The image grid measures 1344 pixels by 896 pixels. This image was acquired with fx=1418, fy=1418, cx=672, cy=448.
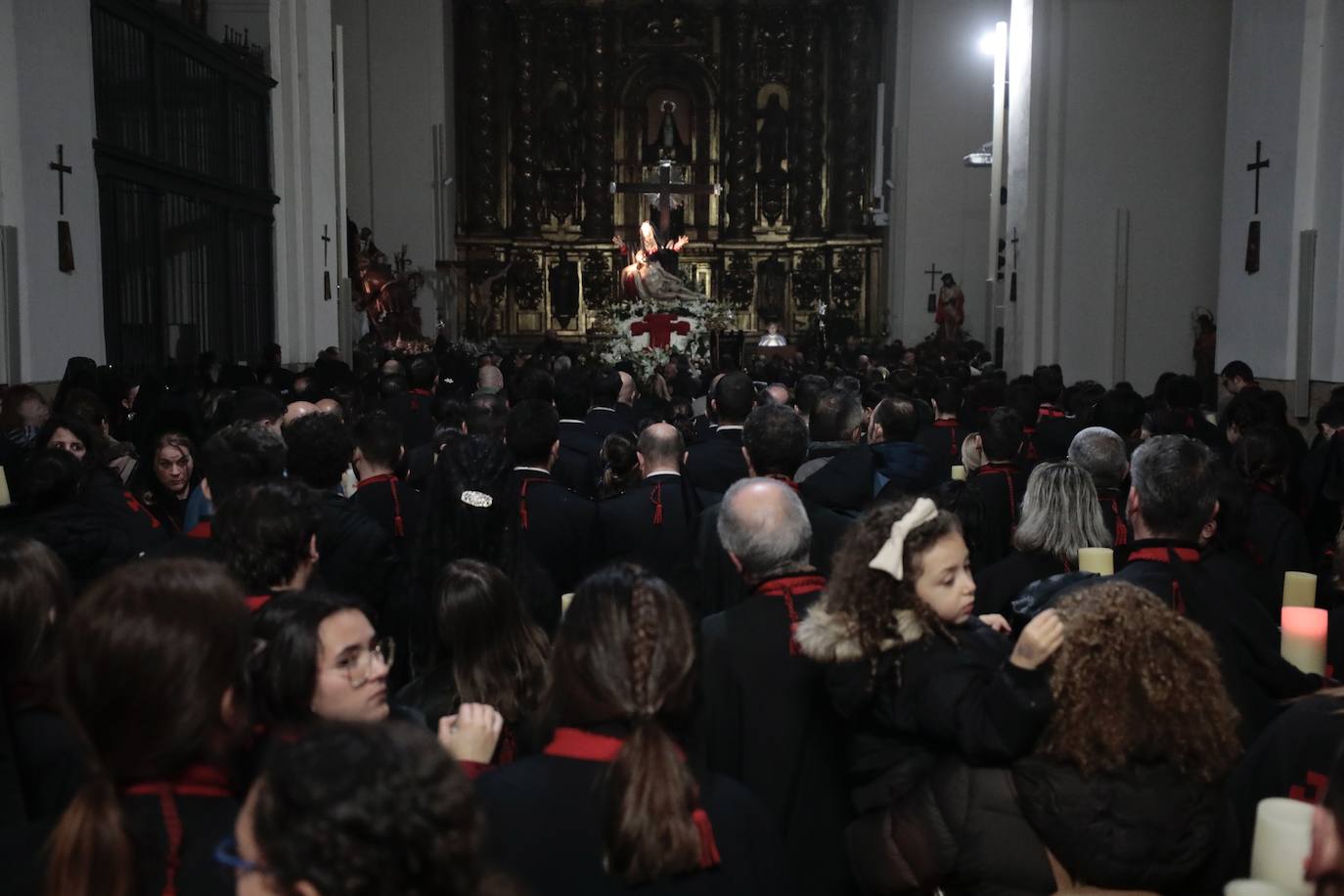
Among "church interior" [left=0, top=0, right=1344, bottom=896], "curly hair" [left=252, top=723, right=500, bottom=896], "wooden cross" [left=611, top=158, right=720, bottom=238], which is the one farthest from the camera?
"wooden cross" [left=611, top=158, right=720, bottom=238]

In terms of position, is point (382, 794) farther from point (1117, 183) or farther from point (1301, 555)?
point (1117, 183)

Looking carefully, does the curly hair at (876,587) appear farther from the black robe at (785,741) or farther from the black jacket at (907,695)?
the black robe at (785,741)

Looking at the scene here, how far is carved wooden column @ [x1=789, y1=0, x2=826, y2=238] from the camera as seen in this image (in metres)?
32.5

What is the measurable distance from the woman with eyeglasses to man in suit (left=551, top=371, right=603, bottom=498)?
592 cm

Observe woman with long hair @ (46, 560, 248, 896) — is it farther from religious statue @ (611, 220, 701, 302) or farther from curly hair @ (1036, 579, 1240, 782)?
religious statue @ (611, 220, 701, 302)

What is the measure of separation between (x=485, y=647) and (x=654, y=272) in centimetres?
2530

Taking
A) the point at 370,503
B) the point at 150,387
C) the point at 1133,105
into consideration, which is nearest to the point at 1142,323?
the point at 1133,105

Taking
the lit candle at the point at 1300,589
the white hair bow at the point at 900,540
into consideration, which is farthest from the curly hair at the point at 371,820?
the lit candle at the point at 1300,589

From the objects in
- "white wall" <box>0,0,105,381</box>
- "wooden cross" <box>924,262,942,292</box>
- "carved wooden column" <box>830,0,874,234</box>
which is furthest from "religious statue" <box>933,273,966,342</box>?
"white wall" <box>0,0,105,381</box>

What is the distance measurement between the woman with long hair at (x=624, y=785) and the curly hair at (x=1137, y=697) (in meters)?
0.67

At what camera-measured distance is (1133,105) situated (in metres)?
17.8

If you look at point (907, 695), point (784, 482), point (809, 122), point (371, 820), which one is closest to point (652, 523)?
point (784, 482)

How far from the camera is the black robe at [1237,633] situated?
13.5 ft

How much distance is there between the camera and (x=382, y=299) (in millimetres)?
26406
